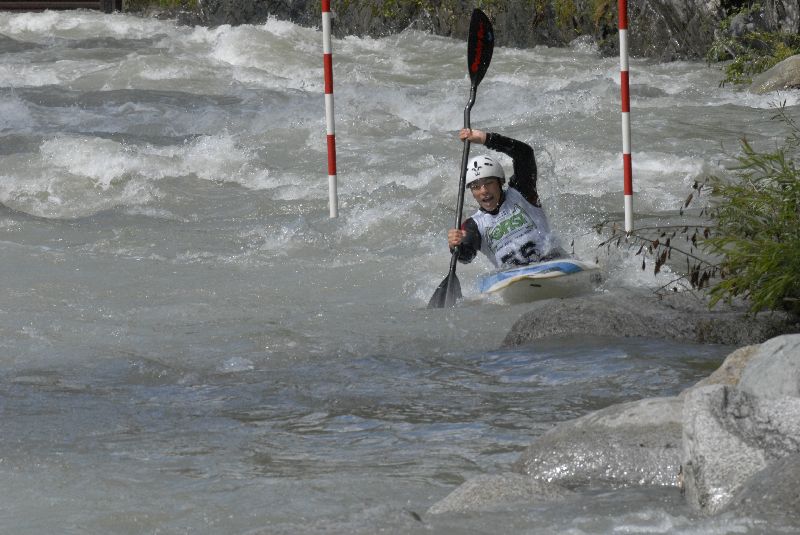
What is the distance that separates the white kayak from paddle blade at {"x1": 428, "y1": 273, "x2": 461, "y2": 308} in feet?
0.54

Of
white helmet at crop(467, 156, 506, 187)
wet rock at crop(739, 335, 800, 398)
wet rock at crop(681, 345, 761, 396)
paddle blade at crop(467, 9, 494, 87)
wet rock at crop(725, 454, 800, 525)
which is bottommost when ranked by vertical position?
wet rock at crop(681, 345, 761, 396)

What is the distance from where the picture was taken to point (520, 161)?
6.35 meters

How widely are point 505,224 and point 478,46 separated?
5.30 ft

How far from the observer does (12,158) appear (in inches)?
403

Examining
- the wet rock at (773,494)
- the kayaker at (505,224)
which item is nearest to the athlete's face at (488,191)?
the kayaker at (505,224)

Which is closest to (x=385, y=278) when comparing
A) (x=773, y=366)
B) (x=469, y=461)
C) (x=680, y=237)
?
(x=680, y=237)

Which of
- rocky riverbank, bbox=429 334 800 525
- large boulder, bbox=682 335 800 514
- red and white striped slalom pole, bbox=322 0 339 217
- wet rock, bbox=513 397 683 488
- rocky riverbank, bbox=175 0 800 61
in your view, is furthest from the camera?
rocky riverbank, bbox=175 0 800 61

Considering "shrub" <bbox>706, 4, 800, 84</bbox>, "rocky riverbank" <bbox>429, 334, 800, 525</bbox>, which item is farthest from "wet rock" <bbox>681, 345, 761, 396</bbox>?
"shrub" <bbox>706, 4, 800, 84</bbox>

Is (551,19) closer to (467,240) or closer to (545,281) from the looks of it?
(467,240)

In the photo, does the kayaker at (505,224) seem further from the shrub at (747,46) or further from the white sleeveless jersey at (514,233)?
the shrub at (747,46)

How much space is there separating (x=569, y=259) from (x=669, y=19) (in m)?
10.4

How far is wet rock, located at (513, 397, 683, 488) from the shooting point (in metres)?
3.35

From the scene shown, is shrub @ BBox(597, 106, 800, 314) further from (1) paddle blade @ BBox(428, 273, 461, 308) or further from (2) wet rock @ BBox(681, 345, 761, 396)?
(1) paddle blade @ BBox(428, 273, 461, 308)

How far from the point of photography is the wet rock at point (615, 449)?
3.35m
